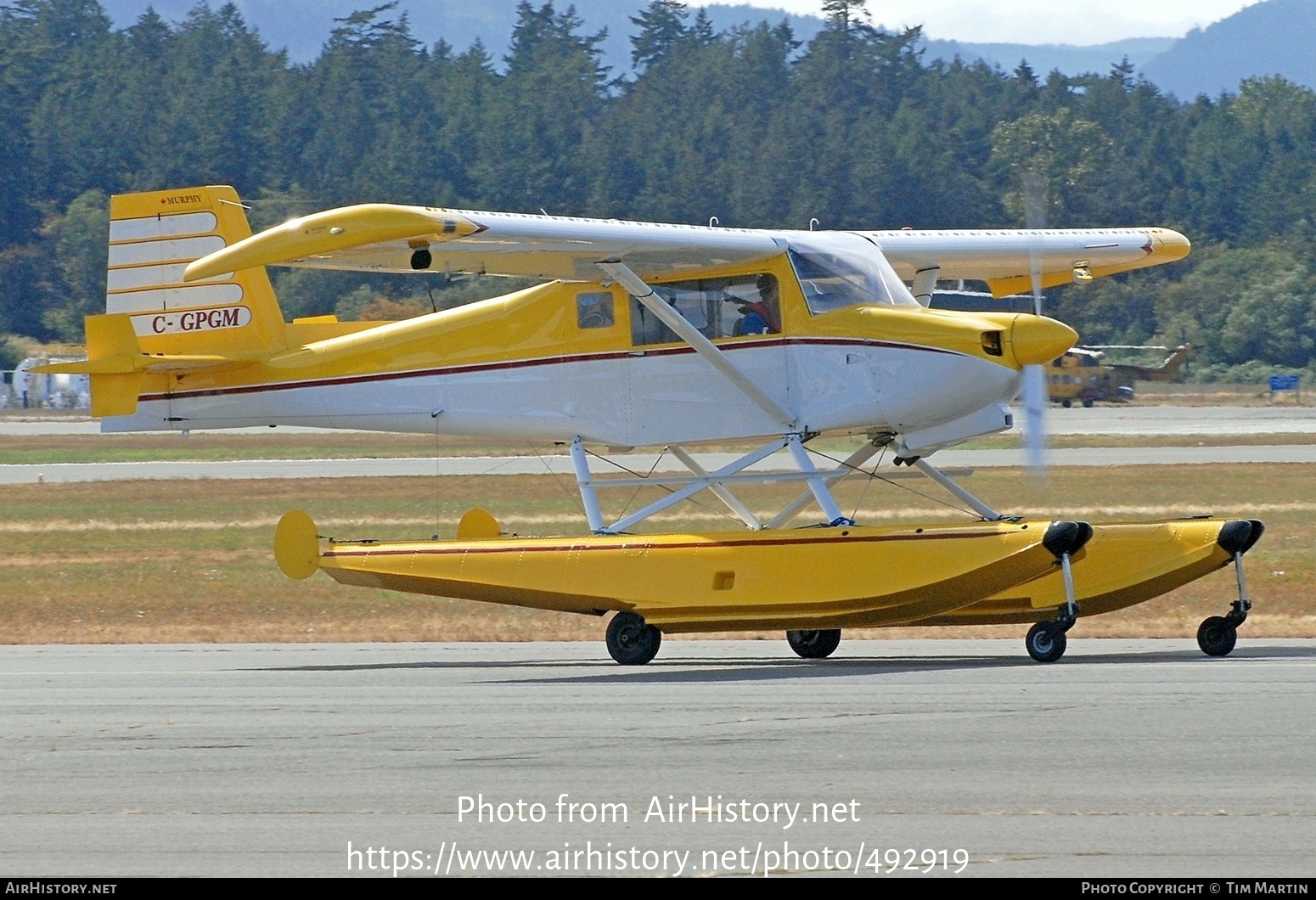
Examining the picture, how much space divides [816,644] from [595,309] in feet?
10.7

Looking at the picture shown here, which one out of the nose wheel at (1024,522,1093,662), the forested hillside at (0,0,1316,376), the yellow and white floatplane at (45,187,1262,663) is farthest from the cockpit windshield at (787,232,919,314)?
the forested hillside at (0,0,1316,376)

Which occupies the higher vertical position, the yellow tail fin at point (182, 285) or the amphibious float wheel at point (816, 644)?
the yellow tail fin at point (182, 285)

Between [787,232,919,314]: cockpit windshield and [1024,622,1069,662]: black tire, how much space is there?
3.05 meters

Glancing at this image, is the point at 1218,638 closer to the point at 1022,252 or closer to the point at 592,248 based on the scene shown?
the point at 1022,252

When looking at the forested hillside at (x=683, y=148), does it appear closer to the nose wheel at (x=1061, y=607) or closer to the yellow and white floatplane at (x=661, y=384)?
the yellow and white floatplane at (x=661, y=384)

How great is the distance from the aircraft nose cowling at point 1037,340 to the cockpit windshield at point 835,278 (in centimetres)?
126

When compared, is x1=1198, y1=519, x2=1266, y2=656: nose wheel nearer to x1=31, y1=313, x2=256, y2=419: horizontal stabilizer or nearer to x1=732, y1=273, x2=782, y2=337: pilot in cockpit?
x1=732, y1=273, x2=782, y2=337: pilot in cockpit

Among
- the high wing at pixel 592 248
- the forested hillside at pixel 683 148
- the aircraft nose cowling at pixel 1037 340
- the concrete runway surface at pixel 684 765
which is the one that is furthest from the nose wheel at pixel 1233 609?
the forested hillside at pixel 683 148

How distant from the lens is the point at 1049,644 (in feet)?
41.9

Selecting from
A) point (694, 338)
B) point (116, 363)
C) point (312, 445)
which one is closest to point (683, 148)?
point (312, 445)

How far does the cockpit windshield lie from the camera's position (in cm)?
1446

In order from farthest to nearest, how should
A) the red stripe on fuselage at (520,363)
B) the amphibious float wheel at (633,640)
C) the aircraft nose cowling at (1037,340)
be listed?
the red stripe on fuselage at (520,363), the amphibious float wheel at (633,640), the aircraft nose cowling at (1037,340)

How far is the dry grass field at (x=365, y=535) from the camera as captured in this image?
17.5 meters
